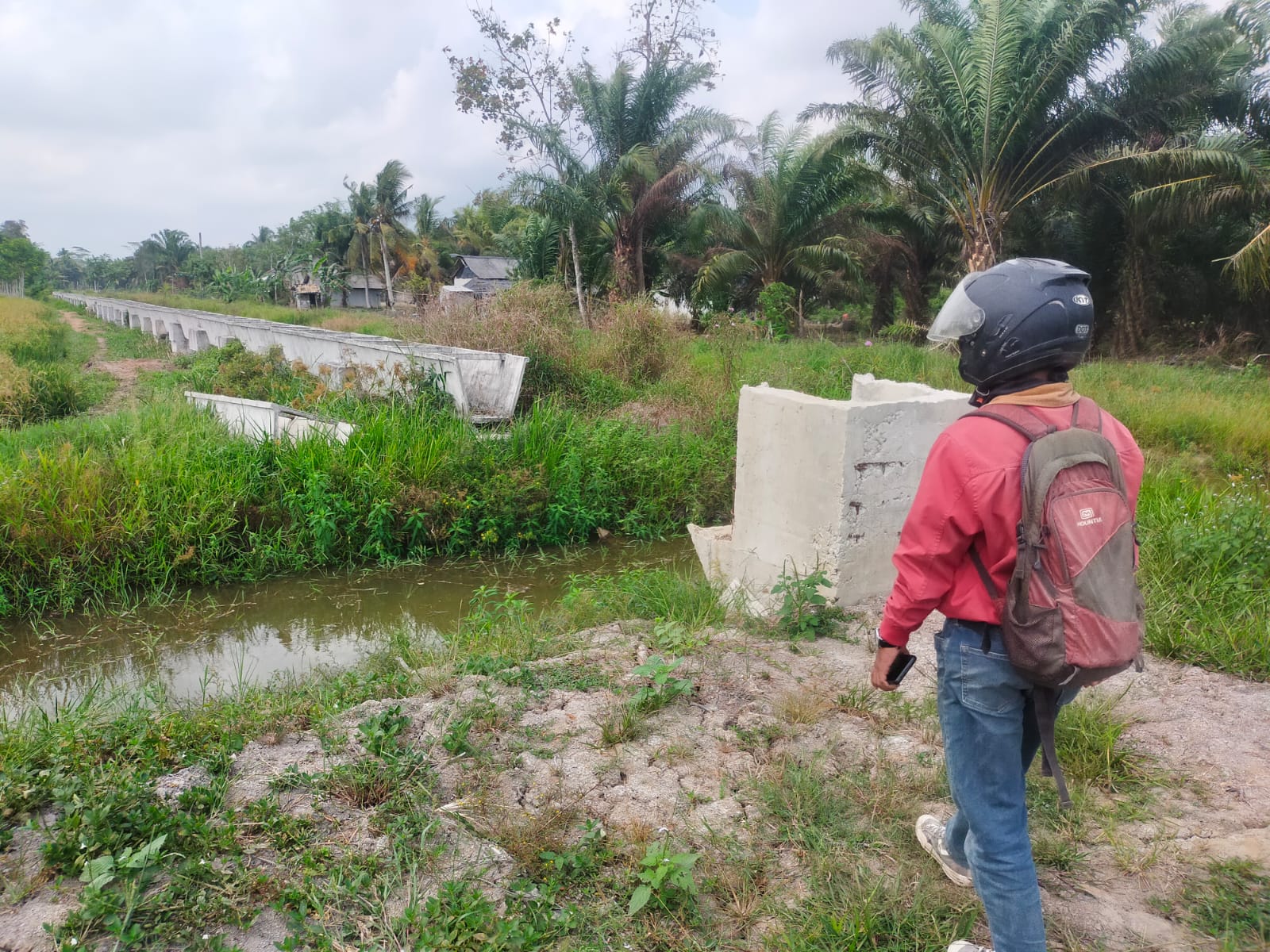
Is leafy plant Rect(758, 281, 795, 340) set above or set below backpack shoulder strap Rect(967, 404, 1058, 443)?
above

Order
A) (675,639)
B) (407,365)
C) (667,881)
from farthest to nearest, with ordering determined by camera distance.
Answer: (407,365), (675,639), (667,881)

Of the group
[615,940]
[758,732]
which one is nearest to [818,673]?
[758,732]

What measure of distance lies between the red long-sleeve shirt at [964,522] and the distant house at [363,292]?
45256 millimetres

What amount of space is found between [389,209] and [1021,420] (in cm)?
4052

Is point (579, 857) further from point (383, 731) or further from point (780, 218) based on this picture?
point (780, 218)

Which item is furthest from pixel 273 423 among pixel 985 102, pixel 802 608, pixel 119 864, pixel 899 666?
pixel 985 102

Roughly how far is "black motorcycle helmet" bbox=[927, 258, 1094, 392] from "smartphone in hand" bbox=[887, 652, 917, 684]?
62 cm

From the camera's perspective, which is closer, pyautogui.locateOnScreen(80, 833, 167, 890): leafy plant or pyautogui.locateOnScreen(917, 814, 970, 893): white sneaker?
pyautogui.locateOnScreen(80, 833, 167, 890): leafy plant

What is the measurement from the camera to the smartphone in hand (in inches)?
73.5

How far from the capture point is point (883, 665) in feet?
6.18

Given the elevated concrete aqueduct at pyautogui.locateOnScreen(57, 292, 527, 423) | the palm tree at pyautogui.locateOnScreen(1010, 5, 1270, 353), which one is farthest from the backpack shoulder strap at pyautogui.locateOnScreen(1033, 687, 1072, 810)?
the palm tree at pyautogui.locateOnScreen(1010, 5, 1270, 353)

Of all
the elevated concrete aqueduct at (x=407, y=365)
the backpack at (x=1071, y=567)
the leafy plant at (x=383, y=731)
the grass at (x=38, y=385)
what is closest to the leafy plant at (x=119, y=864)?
the leafy plant at (x=383, y=731)

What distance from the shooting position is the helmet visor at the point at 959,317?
1.81 meters

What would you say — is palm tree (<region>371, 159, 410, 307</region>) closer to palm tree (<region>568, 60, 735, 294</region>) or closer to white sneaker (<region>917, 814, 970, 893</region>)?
palm tree (<region>568, 60, 735, 294</region>)
